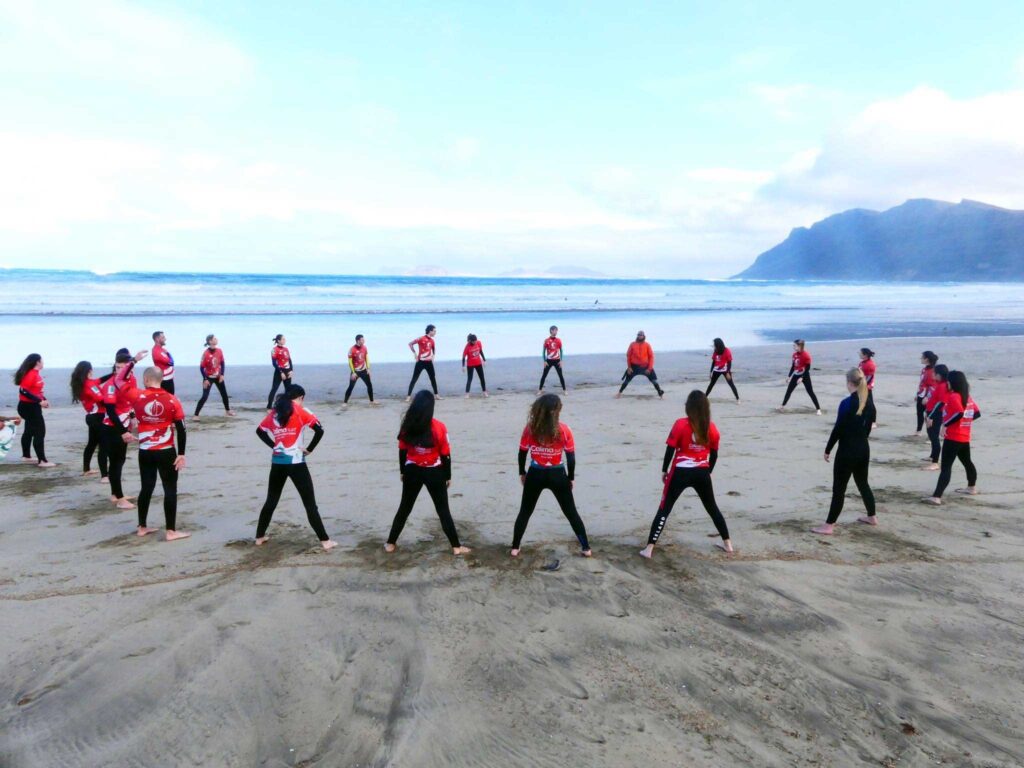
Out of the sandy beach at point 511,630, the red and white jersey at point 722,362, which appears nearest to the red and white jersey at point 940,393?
the sandy beach at point 511,630

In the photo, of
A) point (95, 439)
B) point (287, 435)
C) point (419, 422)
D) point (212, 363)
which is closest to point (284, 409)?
point (287, 435)

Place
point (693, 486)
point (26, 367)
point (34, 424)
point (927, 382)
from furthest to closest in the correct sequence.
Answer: point (927, 382) < point (34, 424) < point (26, 367) < point (693, 486)

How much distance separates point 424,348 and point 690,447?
33.3ft

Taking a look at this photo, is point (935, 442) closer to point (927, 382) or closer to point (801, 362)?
point (927, 382)

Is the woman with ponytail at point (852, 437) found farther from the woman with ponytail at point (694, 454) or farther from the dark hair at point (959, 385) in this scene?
the dark hair at point (959, 385)

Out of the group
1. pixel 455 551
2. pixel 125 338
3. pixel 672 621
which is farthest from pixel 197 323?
pixel 672 621

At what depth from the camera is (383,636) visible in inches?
197

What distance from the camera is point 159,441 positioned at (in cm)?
670

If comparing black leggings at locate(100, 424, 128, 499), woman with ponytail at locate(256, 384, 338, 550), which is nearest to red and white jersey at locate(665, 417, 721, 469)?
woman with ponytail at locate(256, 384, 338, 550)

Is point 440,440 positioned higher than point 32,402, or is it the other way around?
point 440,440

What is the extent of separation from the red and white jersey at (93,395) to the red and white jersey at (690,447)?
24.0ft

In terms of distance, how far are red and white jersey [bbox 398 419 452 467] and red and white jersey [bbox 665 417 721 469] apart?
87.5 inches

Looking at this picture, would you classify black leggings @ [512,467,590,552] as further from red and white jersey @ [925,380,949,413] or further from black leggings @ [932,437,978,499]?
red and white jersey @ [925,380,949,413]

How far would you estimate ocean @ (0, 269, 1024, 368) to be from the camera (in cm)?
2486
